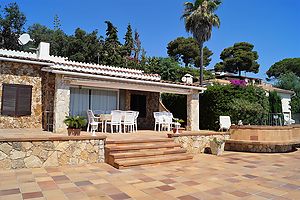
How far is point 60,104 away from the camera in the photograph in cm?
1202

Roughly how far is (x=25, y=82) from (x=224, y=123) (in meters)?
12.6

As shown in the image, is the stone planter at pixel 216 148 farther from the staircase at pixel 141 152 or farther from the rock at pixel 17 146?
the rock at pixel 17 146

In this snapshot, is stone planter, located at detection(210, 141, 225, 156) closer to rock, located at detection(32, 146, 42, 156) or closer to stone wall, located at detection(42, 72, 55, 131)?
rock, located at detection(32, 146, 42, 156)

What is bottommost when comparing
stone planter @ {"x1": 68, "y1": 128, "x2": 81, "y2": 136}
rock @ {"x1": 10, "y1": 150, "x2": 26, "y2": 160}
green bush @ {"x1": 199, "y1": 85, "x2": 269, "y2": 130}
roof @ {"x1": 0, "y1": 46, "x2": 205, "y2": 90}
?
rock @ {"x1": 10, "y1": 150, "x2": 26, "y2": 160}

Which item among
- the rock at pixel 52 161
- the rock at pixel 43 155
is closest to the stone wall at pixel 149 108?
the rock at pixel 52 161

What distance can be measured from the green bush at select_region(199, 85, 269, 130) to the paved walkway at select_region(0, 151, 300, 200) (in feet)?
24.1

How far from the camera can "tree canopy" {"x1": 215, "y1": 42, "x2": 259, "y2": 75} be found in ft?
176

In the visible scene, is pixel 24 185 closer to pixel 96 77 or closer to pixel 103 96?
pixel 96 77

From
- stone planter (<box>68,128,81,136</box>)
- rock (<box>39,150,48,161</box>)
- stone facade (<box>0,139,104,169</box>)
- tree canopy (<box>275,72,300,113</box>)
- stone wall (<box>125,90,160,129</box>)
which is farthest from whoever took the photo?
tree canopy (<box>275,72,300,113</box>)

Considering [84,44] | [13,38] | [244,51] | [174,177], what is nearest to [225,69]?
[244,51]

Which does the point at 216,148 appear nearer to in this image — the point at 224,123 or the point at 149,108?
the point at 224,123

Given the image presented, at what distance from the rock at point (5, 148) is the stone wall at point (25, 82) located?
261 inches

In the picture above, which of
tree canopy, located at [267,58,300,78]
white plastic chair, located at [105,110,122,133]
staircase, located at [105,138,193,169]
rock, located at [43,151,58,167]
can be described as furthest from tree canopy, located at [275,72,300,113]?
rock, located at [43,151,58,167]

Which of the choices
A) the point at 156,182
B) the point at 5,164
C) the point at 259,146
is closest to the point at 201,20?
the point at 259,146
